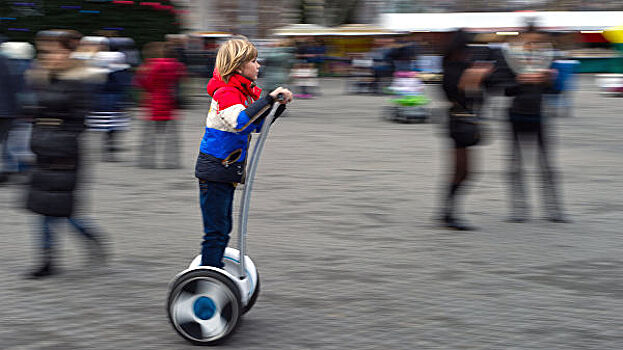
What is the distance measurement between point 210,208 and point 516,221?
13.3ft

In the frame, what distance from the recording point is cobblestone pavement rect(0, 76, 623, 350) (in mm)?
4672

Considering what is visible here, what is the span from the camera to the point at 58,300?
5262 mm

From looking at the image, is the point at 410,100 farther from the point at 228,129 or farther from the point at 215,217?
the point at 228,129

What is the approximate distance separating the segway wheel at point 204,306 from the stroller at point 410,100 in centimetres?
1264

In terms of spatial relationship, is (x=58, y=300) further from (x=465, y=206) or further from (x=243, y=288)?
(x=465, y=206)

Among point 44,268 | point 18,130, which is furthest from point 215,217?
point 18,130

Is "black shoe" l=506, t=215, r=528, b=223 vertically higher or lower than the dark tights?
lower

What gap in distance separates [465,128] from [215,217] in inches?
131

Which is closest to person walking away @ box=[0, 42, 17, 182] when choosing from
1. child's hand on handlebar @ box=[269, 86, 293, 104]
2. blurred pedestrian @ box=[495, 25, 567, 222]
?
blurred pedestrian @ box=[495, 25, 567, 222]

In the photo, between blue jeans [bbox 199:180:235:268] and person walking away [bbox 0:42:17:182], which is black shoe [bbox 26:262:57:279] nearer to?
blue jeans [bbox 199:180:235:268]

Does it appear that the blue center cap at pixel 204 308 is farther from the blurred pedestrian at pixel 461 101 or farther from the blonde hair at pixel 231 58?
the blurred pedestrian at pixel 461 101

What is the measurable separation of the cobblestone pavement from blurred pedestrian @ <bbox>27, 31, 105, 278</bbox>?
1.61 ft

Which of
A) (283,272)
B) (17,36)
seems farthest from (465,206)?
(17,36)

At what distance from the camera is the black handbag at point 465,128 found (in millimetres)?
7242
